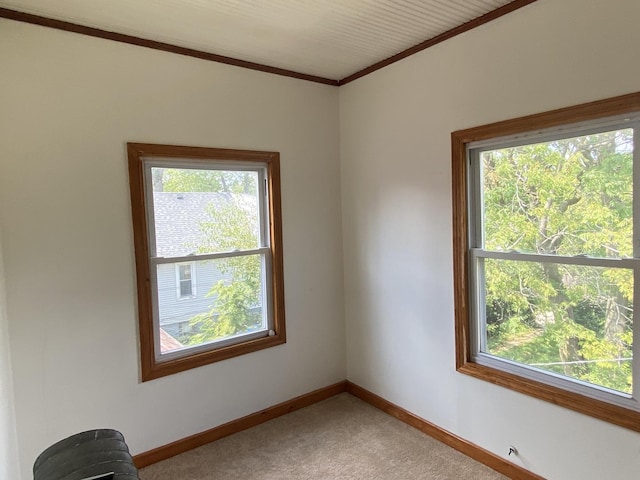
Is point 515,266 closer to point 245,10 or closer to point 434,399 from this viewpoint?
point 434,399

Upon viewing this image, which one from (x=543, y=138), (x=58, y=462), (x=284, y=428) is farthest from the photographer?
(x=284, y=428)

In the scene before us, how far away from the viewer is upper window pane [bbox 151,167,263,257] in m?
2.57

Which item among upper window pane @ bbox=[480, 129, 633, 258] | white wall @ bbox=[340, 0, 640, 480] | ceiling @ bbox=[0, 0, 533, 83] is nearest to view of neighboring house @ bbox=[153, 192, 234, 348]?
ceiling @ bbox=[0, 0, 533, 83]

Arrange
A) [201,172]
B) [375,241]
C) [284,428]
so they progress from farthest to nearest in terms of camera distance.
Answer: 1. [375,241]
2. [284,428]
3. [201,172]

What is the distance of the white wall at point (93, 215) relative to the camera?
2105 mm

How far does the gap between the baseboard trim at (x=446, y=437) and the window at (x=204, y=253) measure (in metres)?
0.84

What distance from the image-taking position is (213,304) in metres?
2.81

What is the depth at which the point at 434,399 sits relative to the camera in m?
2.71

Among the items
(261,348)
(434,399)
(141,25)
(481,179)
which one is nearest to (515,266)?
(481,179)

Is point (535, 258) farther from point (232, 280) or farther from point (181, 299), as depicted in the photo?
point (181, 299)

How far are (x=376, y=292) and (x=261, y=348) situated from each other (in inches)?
37.7

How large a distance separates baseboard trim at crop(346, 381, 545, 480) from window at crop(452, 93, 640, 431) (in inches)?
17.9

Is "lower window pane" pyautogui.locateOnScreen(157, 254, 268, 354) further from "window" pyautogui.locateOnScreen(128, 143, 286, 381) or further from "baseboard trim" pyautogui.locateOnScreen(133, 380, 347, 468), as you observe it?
"baseboard trim" pyautogui.locateOnScreen(133, 380, 347, 468)

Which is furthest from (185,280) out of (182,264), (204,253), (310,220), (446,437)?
(446,437)
